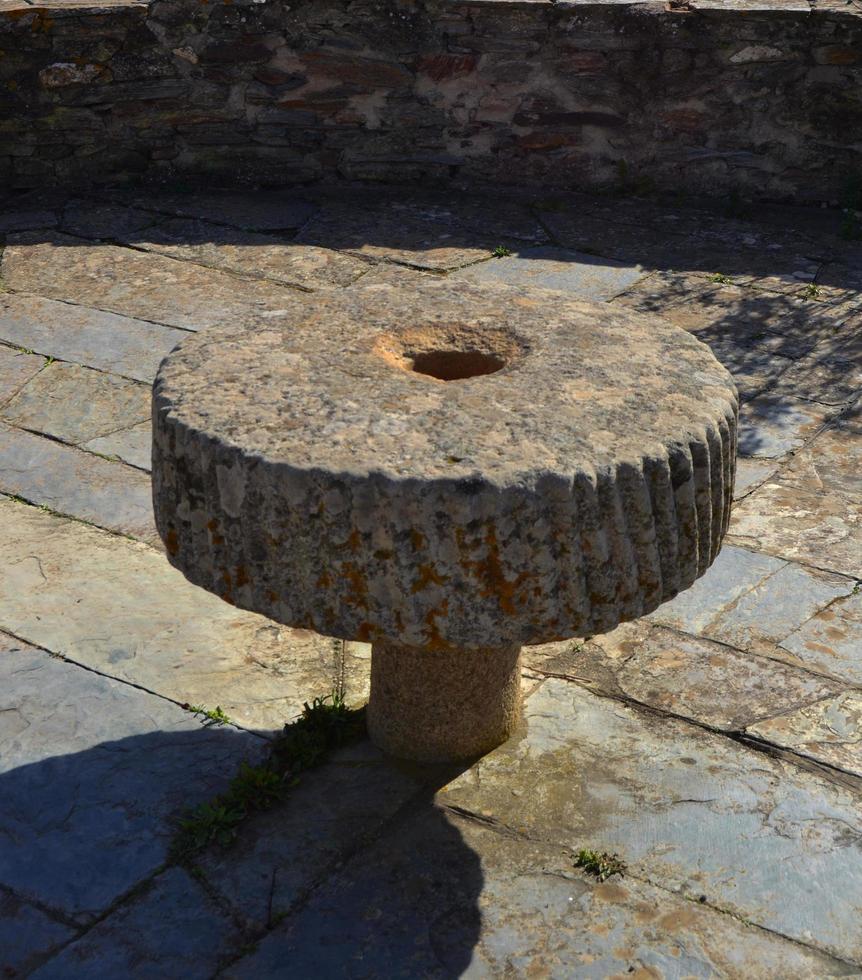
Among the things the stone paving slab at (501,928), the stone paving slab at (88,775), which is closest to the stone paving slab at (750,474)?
the stone paving slab at (501,928)

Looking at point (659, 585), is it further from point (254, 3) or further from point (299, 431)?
point (254, 3)

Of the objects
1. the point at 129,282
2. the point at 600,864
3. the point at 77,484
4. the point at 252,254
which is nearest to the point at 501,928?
the point at 600,864

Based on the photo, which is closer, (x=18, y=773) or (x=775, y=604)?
(x=18, y=773)

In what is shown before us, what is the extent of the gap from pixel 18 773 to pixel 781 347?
130 inches

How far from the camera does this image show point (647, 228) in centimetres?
599

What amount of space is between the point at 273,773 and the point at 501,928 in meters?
0.62

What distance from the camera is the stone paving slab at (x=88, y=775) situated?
254 cm

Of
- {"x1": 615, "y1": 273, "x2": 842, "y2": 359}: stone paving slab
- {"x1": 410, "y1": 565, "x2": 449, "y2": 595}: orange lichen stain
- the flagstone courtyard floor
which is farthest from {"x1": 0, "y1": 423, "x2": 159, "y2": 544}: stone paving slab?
{"x1": 615, "y1": 273, "x2": 842, "y2": 359}: stone paving slab

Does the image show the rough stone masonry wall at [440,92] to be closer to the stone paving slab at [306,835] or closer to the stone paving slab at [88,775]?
the stone paving slab at [88,775]

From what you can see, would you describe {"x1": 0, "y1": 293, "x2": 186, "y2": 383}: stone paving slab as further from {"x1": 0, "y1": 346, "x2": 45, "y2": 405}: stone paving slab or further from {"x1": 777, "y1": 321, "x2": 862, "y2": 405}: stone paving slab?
{"x1": 777, "y1": 321, "x2": 862, "y2": 405}: stone paving slab

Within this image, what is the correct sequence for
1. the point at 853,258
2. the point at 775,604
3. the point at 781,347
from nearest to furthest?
the point at 775,604 → the point at 781,347 → the point at 853,258

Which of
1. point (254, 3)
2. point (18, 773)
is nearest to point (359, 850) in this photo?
point (18, 773)

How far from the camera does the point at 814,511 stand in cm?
392

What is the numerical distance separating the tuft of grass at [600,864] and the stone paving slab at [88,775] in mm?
777
